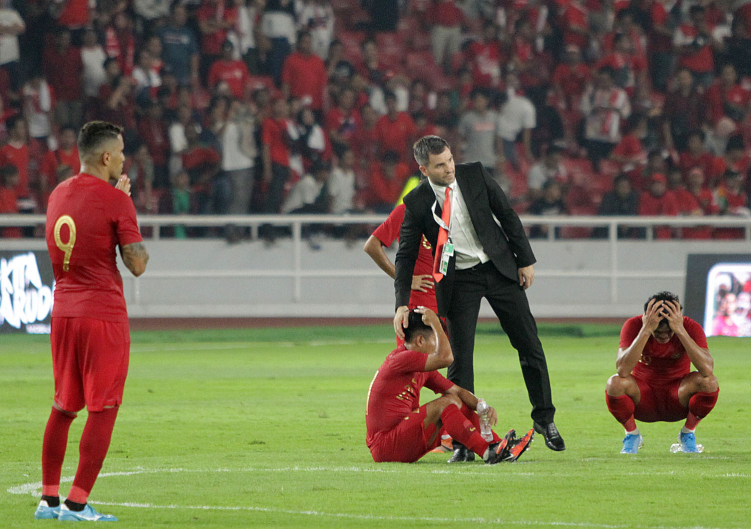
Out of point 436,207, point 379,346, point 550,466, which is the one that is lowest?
point 379,346

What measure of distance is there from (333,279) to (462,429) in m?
11.4

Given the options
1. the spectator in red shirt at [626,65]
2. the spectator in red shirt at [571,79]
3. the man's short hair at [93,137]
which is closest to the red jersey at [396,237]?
the man's short hair at [93,137]

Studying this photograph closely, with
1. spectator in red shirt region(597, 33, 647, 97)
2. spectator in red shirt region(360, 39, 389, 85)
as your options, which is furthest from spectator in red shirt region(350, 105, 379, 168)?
spectator in red shirt region(597, 33, 647, 97)

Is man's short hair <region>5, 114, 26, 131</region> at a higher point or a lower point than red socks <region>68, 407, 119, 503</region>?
higher

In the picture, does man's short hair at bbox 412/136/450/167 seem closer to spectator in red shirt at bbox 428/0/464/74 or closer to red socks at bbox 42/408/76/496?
red socks at bbox 42/408/76/496

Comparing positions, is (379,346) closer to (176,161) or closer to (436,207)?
(176,161)

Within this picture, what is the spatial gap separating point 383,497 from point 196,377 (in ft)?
23.4

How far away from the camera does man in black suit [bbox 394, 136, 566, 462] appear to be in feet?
25.0

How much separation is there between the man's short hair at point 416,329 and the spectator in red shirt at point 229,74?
1276 centimetres

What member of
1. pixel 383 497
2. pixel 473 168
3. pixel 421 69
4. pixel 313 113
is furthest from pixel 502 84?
pixel 383 497

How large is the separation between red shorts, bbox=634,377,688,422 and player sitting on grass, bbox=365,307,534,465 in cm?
95

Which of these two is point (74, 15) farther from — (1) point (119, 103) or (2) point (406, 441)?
(2) point (406, 441)

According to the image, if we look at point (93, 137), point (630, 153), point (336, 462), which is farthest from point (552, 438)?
point (630, 153)

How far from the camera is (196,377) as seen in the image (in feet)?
42.5
